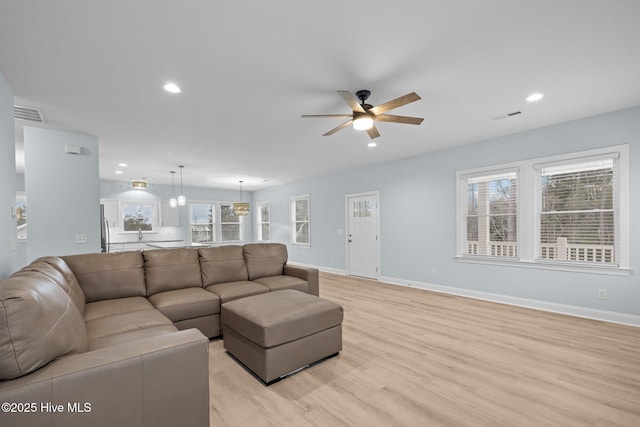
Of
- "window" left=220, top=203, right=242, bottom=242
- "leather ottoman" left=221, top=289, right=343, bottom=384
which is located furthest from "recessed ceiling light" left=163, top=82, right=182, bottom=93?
"window" left=220, top=203, right=242, bottom=242

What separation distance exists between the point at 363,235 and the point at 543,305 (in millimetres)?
3442

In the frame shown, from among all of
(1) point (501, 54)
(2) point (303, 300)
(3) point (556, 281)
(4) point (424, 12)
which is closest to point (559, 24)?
(1) point (501, 54)

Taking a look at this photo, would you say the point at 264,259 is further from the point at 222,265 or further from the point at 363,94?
the point at 363,94

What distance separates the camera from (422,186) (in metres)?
5.42

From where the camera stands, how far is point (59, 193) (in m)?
3.87

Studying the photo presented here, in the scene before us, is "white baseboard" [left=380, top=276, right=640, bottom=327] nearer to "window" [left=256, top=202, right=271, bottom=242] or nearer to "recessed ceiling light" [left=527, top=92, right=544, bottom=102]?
"recessed ceiling light" [left=527, top=92, right=544, bottom=102]

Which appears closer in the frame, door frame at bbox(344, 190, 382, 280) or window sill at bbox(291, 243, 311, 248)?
door frame at bbox(344, 190, 382, 280)

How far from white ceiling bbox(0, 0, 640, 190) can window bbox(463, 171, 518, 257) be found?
86 cm

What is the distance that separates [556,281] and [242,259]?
435cm

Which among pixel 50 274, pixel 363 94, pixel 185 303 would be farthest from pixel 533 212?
pixel 50 274

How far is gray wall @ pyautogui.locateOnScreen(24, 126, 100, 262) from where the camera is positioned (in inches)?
147

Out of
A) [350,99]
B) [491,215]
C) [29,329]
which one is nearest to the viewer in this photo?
[29,329]

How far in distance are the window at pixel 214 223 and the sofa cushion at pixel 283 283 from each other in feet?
21.2

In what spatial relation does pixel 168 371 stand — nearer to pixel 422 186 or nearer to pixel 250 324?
pixel 250 324
